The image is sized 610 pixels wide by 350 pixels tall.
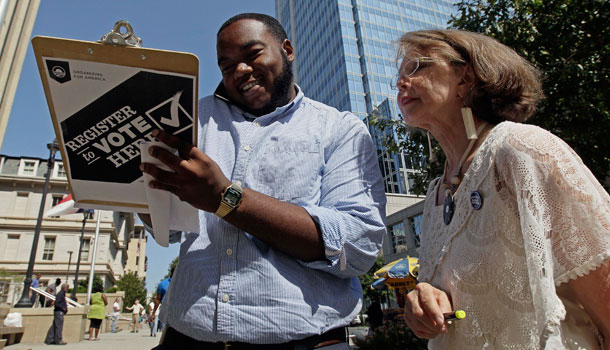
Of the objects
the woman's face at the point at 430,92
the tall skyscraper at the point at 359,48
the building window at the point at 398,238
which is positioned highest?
the tall skyscraper at the point at 359,48

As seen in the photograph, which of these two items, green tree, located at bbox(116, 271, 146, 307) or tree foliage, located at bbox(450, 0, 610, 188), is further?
green tree, located at bbox(116, 271, 146, 307)

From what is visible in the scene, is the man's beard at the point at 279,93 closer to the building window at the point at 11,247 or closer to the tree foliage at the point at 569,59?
the tree foliage at the point at 569,59

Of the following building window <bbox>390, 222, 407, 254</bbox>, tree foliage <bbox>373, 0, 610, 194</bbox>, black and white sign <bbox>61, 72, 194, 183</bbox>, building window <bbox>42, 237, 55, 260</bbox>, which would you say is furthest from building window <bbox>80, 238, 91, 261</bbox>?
black and white sign <bbox>61, 72, 194, 183</bbox>

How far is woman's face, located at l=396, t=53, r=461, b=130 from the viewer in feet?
6.10

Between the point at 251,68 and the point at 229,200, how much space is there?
2.91 feet

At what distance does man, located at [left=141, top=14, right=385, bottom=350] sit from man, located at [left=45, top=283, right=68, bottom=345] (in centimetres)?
1303

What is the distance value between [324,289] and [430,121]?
0.97 meters

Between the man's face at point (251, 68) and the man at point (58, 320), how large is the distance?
12992mm

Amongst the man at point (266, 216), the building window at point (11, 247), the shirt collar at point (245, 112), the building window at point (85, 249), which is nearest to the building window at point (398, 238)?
the building window at point (85, 249)

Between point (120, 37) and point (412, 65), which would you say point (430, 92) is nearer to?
point (412, 65)

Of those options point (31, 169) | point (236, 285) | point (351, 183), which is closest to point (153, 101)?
point (236, 285)

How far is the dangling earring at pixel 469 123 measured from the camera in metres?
1.71

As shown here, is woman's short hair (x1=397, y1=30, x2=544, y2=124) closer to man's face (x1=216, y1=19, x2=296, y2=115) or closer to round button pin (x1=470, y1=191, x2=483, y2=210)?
round button pin (x1=470, y1=191, x2=483, y2=210)

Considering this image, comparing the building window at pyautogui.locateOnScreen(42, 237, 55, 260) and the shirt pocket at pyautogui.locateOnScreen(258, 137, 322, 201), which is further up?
the building window at pyautogui.locateOnScreen(42, 237, 55, 260)
